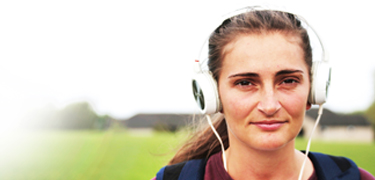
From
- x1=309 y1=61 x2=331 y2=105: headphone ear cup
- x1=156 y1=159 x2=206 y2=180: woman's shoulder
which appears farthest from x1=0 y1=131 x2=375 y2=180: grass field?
x1=309 y1=61 x2=331 y2=105: headphone ear cup

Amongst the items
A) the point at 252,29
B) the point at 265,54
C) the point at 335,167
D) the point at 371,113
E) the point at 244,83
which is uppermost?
the point at 252,29

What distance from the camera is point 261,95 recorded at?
1746 mm

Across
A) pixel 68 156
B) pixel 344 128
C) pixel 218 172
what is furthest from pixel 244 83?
pixel 344 128

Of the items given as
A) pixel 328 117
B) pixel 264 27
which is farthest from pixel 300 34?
pixel 328 117

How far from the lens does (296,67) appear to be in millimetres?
1796

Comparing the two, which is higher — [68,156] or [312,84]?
[312,84]

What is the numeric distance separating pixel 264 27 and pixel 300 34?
0.84 feet

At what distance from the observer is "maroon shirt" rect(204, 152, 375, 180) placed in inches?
78.1

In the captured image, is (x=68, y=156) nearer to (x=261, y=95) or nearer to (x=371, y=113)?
(x=261, y=95)

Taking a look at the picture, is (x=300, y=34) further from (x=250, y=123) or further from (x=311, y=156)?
(x=311, y=156)

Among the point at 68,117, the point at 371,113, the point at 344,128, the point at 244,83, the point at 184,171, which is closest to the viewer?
the point at 244,83

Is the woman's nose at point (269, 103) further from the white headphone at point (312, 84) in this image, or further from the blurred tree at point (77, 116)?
the blurred tree at point (77, 116)

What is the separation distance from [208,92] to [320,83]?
27.4 inches

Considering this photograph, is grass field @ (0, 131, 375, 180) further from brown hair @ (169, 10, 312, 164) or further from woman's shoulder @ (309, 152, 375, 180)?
woman's shoulder @ (309, 152, 375, 180)
